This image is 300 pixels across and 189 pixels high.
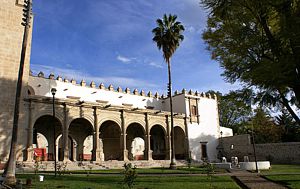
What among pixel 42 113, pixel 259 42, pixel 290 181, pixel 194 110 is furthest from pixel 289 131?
pixel 259 42

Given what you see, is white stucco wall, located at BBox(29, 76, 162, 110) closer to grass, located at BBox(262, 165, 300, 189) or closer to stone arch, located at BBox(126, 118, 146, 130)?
stone arch, located at BBox(126, 118, 146, 130)

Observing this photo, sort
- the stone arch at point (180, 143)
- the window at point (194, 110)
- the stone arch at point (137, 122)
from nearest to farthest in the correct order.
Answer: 1. the stone arch at point (137, 122)
2. the stone arch at point (180, 143)
3. the window at point (194, 110)

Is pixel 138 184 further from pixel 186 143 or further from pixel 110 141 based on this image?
pixel 186 143

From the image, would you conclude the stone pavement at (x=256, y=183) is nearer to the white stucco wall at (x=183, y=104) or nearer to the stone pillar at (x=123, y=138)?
the stone pillar at (x=123, y=138)

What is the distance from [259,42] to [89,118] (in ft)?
74.6

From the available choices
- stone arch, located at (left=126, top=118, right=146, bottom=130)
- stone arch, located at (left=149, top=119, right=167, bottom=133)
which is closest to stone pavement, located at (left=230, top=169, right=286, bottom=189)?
stone arch, located at (left=126, top=118, right=146, bottom=130)

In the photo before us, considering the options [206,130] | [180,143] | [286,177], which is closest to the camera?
[286,177]

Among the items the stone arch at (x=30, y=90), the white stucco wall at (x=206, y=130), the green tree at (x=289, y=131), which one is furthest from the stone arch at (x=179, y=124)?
the stone arch at (x=30, y=90)

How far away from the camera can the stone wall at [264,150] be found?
36.5 meters

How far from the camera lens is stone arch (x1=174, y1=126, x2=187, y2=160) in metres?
40.4

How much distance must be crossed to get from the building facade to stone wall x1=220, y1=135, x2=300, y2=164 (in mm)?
2242

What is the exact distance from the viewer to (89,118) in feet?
99.7

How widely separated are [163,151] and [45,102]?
2104 centimetres

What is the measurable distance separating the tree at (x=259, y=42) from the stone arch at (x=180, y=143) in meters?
28.9
